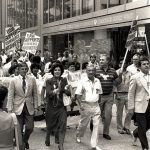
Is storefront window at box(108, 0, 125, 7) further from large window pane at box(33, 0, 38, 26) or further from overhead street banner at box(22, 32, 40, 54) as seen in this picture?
large window pane at box(33, 0, 38, 26)

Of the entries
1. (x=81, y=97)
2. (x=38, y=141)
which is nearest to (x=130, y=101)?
(x=81, y=97)

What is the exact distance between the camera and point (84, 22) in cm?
2459

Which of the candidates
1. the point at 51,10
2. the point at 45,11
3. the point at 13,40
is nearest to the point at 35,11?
the point at 45,11

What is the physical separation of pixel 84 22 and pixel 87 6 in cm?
94

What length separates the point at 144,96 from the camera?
7.14 meters

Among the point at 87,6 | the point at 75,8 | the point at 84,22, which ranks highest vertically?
the point at 75,8

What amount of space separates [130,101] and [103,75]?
2068 millimetres

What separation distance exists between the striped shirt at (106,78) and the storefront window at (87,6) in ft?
48.2

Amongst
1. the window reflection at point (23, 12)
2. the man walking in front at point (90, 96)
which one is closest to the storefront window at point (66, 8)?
the window reflection at point (23, 12)

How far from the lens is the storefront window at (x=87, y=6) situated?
23.6 metres

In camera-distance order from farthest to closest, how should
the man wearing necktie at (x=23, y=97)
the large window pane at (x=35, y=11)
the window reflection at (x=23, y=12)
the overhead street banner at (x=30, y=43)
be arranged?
1. the window reflection at (x=23, y=12)
2. the large window pane at (x=35, y=11)
3. the overhead street banner at (x=30, y=43)
4. the man wearing necktie at (x=23, y=97)

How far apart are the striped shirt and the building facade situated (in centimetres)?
582

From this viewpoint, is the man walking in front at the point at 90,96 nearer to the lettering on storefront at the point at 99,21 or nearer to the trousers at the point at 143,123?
the trousers at the point at 143,123

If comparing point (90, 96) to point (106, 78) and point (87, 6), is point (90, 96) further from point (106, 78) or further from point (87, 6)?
point (87, 6)
